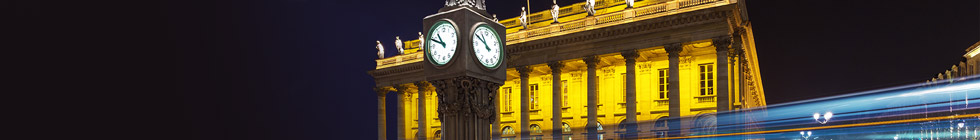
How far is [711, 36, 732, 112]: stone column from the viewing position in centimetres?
3161

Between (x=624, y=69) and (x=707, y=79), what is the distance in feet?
13.7

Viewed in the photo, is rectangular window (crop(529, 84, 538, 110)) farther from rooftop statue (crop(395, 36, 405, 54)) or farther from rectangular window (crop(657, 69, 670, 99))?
rooftop statue (crop(395, 36, 405, 54))

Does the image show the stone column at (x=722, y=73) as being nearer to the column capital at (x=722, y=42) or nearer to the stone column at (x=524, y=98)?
the column capital at (x=722, y=42)

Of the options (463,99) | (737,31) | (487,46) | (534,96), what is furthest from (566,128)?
(463,99)

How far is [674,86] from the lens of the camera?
3300cm

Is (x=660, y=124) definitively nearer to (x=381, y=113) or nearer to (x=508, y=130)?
(x=508, y=130)

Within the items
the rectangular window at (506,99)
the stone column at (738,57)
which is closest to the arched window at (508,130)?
the rectangular window at (506,99)

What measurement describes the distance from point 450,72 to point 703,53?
2992 centimetres

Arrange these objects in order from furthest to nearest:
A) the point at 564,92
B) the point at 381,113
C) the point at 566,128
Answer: the point at 381,113 → the point at 564,92 → the point at 566,128

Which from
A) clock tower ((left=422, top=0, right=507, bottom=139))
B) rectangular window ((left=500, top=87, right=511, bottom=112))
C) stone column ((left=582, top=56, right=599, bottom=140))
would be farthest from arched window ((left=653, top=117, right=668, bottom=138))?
clock tower ((left=422, top=0, right=507, bottom=139))

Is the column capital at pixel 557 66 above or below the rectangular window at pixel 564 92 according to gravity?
above

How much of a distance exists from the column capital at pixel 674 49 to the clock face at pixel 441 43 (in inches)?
1058

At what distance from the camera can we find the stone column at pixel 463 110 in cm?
687

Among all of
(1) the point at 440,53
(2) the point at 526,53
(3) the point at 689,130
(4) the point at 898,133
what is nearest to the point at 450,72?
(1) the point at 440,53
